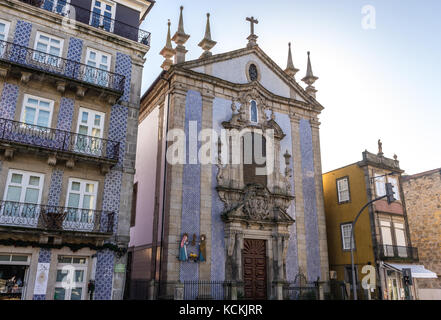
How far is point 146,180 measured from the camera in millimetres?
22828

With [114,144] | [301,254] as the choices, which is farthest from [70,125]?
[301,254]

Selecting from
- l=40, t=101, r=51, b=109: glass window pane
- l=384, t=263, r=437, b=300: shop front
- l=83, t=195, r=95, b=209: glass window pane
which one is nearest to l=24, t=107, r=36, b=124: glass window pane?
l=40, t=101, r=51, b=109: glass window pane

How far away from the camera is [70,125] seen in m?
15.9

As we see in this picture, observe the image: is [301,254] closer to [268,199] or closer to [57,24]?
[268,199]

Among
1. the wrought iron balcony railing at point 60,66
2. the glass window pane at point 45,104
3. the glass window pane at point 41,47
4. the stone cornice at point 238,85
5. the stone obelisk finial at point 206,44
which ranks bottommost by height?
the glass window pane at point 45,104

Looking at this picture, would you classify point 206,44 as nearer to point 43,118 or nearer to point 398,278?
point 43,118

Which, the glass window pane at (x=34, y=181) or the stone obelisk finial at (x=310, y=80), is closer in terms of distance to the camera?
the glass window pane at (x=34, y=181)

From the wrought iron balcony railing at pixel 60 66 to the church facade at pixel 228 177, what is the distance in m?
4.33

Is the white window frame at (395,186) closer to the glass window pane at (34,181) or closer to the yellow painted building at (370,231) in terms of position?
the yellow painted building at (370,231)

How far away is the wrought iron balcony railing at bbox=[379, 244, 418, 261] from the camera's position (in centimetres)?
2350

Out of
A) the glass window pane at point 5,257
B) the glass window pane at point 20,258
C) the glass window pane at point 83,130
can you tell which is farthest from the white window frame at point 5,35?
the glass window pane at point 20,258

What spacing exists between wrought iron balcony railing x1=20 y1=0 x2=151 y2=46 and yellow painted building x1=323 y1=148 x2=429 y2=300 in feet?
53.5

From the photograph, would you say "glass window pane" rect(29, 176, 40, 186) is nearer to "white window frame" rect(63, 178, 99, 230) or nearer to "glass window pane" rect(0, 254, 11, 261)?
"white window frame" rect(63, 178, 99, 230)

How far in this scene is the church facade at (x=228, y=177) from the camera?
19.4m
